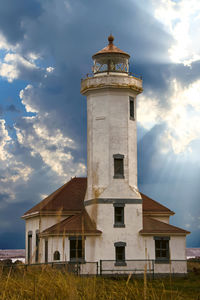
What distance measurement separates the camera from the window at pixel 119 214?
39125mm

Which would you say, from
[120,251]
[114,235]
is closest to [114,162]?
[114,235]

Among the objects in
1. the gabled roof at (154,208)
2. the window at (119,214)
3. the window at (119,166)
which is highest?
the window at (119,166)

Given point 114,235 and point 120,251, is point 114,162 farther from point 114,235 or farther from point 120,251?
point 120,251

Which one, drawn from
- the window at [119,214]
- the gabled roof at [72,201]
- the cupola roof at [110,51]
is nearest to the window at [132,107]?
the cupola roof at [110,51]

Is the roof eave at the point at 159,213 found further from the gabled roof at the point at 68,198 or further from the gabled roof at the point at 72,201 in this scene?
the gabled roof at the point at 68,198

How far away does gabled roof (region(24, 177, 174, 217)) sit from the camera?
143 feet

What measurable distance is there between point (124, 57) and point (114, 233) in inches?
540

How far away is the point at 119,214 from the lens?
39312 mm

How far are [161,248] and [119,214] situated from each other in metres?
3.95

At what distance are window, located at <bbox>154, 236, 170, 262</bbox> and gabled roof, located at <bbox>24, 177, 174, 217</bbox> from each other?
6.14 m

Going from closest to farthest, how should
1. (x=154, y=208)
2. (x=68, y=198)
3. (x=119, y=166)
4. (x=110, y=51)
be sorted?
(x=119, y=166), (x=110, y=51), (x=68, y=198), (x=154, y=208)

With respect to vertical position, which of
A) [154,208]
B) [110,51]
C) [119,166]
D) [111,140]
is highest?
[110,51]

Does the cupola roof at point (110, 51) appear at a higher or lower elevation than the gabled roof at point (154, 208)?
higher

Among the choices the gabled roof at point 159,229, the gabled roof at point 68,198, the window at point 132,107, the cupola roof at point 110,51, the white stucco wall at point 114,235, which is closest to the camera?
the white stucco wall at point 114,235
